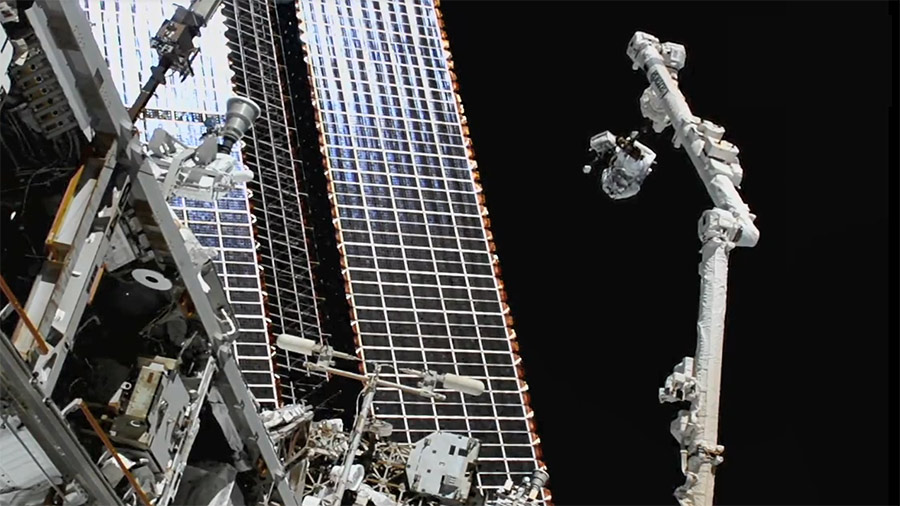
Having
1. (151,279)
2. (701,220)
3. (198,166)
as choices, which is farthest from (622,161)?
(151,279)

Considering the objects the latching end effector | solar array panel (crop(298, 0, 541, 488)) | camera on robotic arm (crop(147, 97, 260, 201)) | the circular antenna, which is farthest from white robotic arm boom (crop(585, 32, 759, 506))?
solar array panel (crop(298, 0, 541, 488))

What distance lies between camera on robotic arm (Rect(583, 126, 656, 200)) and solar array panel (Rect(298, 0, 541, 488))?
4980 mm

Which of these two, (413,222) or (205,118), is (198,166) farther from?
(413,222)

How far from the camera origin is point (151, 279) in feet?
23.8

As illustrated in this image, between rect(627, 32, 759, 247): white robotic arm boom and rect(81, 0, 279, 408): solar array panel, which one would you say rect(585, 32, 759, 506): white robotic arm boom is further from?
rect(81, 0, 279, 408): solar array panel

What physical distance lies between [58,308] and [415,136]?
12289 mm

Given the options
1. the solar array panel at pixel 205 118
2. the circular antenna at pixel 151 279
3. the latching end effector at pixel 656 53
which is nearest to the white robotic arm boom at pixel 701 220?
the latching end effector at pixel 656 53

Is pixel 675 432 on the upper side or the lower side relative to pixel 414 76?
lower

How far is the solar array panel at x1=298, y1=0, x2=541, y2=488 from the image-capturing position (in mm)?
15680

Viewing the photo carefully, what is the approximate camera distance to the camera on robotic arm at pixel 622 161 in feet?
34.8

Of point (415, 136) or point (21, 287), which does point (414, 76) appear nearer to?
point (415, 136)

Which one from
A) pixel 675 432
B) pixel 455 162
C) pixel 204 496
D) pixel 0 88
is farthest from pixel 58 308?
pixel 455 162

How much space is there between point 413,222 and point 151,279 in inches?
401

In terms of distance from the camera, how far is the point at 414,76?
1878 centimetres
